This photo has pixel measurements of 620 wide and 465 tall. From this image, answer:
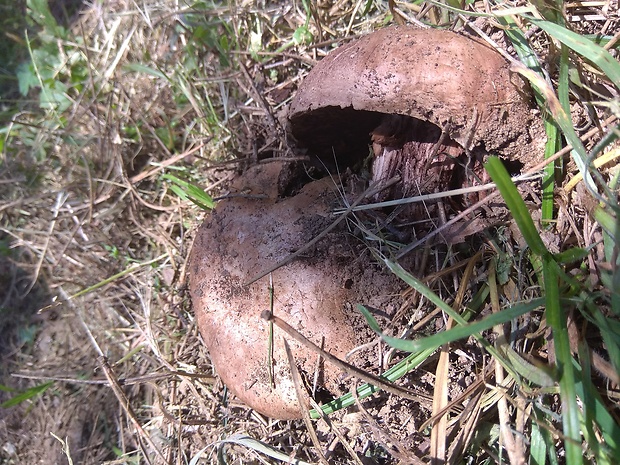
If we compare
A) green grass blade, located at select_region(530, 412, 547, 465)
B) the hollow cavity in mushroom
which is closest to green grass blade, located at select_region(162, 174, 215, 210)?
the hollow cavity in mushroom

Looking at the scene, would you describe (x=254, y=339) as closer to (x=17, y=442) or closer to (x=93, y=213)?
(x=93, y=213)

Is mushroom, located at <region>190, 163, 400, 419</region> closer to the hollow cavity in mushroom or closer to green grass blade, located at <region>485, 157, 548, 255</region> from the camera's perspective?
the hollow cavity in mushroom

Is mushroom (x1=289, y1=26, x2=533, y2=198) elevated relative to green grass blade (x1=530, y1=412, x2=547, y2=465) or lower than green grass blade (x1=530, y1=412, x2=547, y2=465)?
elevated

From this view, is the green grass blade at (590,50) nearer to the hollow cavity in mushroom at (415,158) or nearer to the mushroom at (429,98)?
the mushroom at (429,98)

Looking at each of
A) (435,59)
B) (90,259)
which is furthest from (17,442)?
(435,59)

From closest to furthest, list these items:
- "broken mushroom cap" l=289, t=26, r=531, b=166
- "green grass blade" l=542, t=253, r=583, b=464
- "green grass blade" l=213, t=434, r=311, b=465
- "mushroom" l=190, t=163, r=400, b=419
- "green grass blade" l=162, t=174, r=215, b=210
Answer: "green grass blade" l=542, t=253, r=583, b=464, "broken mushroom cap" l=289, t=26, r=531, b=166, "mushroom" l=190, t=163, r=400, b=419, "green grass blade" l=213, t=434, r=311, b=465, "green grass blade" l=162, t=174, r=215, b=210

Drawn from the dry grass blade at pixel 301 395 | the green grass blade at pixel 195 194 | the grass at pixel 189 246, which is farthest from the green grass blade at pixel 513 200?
the green grass blade at pixel 195 194
